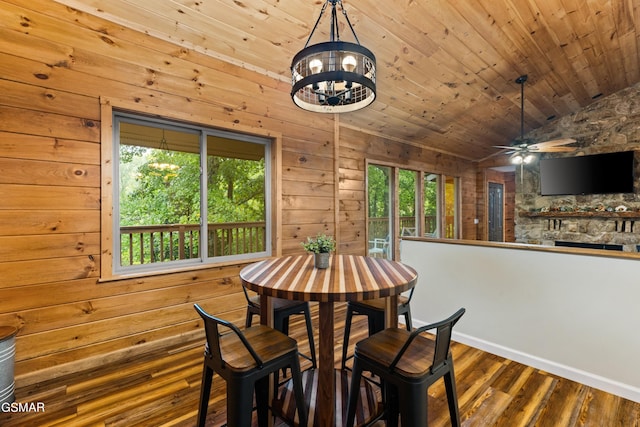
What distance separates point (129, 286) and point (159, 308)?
0.33m

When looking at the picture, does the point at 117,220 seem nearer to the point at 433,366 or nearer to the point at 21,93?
the point at 21,93

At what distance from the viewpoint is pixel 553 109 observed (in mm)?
5641

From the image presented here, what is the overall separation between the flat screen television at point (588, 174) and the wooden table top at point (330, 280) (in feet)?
19.2

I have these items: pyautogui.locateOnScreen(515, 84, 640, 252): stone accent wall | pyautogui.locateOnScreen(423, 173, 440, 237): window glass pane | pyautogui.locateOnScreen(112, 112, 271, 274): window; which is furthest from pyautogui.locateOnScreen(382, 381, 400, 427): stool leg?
pyautogui.locateOnScreen(515, 84, 640, 252): stone accent wall

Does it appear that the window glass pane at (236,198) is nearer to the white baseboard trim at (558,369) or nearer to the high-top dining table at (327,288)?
the high-top dining table at (327,288)

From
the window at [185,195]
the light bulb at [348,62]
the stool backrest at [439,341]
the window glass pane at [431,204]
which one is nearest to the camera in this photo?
the stool backrest at [439,341]

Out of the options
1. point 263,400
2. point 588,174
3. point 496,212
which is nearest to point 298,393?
point 263,400

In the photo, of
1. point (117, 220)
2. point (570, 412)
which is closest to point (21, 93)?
point (117, 220)

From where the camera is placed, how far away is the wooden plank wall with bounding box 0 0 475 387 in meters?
2.15

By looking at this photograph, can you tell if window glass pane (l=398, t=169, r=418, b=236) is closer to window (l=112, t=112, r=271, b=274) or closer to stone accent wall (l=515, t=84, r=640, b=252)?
stone accent wall (l=515, t=84, r=640, b=252)

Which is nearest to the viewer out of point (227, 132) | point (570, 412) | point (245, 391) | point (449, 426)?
point (245, 391)

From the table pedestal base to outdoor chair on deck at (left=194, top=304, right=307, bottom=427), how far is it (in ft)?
0.53

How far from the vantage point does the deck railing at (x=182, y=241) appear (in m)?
3.05

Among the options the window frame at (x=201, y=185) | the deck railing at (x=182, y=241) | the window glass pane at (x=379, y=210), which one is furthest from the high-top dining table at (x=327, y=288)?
the window glass pane at (x=379, y=210)
